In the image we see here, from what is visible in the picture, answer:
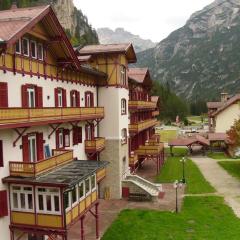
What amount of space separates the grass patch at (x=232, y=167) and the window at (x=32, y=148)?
97.9ft

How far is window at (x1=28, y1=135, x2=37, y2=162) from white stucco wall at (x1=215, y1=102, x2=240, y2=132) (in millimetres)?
58404

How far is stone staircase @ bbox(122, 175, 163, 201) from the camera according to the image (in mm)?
36438

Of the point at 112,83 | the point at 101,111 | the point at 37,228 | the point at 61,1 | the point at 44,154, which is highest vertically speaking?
the point at 61,1

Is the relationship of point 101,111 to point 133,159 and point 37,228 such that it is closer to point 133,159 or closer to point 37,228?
point 133,159

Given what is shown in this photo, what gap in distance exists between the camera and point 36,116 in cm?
2253

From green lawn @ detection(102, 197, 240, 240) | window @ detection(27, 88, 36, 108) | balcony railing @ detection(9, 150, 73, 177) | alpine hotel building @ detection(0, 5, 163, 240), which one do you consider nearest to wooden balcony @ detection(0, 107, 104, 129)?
alpine hotel building @ detection(0, 5, 163, 240)

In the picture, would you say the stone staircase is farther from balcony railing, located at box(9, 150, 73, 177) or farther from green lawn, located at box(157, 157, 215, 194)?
balcony railing, located at box(9, 150, 73, 177)

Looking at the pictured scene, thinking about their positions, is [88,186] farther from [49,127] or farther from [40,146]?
[49,127]

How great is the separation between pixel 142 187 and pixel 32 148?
15.0 m

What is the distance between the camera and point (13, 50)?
73.6 ft

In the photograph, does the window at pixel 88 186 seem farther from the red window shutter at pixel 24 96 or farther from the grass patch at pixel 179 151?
the grass patch at pixel 179 151

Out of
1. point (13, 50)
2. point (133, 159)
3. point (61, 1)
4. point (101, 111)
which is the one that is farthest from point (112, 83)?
point (61, 1)

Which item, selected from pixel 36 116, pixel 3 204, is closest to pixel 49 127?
pixel 36 116

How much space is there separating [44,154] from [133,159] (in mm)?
17474
